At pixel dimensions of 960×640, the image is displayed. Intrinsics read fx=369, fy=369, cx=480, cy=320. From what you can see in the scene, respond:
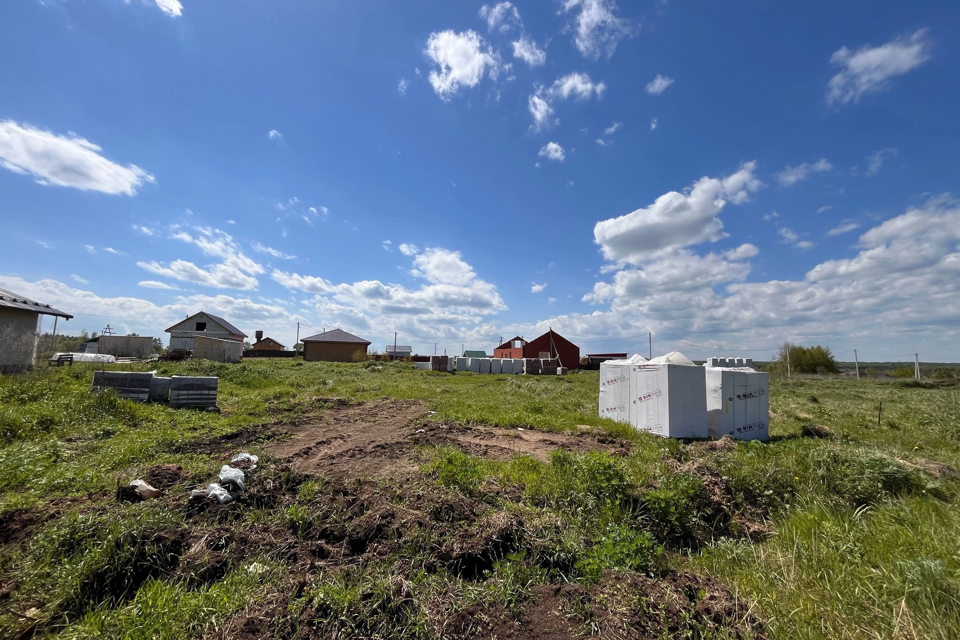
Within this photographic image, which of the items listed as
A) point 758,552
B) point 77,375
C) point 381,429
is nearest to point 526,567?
point 758,552

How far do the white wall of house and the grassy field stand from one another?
32.3ft

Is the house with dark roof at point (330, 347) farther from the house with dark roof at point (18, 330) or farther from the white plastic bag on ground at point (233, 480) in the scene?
the white plastic bag on ground at point (233, 480)

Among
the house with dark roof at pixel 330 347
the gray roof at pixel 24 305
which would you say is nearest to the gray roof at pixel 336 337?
the house with dark roof at pixel 330 347

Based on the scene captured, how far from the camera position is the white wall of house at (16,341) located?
39.9 feet

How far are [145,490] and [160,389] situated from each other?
752 cm

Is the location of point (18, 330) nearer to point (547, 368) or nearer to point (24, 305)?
point (24, 305)

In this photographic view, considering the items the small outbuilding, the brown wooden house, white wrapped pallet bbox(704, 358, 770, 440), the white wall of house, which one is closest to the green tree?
the brown wooden house

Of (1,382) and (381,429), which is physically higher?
(1,382)

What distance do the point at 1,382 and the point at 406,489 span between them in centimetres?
1129

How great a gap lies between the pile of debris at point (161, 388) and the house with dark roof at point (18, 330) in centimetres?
Answer: 582

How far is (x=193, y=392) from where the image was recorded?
9.67m

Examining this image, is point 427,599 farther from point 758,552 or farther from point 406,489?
point 758,552

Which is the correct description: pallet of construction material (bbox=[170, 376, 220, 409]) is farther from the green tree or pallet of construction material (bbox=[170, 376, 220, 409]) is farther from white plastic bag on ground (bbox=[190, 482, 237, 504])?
the green tree

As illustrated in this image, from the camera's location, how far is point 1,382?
343 inches
